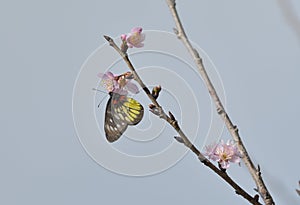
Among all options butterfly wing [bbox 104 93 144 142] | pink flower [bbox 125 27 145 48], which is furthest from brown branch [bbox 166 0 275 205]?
pink flower [bbox 125 27 145 48]

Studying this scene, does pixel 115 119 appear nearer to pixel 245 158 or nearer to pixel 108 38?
pixel 108 38

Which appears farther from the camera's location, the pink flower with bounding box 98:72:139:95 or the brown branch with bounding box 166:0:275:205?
the pink flower with bounding box 98:72:139:95

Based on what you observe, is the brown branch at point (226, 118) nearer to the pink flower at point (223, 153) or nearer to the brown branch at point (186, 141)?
the brown branch at point (186, 141)

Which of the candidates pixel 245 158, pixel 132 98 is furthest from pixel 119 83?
pixel 245 158

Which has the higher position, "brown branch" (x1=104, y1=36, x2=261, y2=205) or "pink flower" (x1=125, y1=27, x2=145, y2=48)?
"pink flower" (x1=125, y1=27, x2=145, y2=48)

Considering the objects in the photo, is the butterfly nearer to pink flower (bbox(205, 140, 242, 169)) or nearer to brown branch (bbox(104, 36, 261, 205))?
brown branch (bbox(104, 36, 261, 205))

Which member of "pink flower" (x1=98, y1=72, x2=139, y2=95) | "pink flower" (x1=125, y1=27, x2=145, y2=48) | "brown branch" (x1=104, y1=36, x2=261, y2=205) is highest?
"pink flower" (x1=125, y1=27, x2=145, y2=48)

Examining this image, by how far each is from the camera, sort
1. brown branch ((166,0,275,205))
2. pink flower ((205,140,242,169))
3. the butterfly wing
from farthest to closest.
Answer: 1. pink flower ((205,140,242,169))
2. the butterfly wing
3. brown branch ((166,0,275,205))

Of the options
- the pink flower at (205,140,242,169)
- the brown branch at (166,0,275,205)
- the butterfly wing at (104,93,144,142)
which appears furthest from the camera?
the pink flower at (205,140,242,169)

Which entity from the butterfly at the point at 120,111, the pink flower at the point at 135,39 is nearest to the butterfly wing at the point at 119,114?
the butterfly at the point at 120,111
